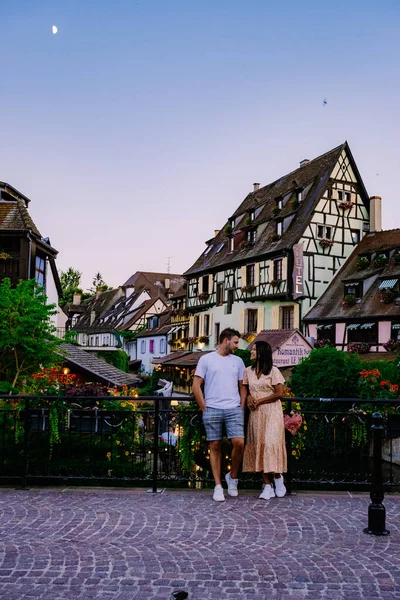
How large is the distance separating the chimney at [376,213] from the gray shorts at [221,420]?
30178 mm

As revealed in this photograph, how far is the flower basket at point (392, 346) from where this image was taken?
2703cm

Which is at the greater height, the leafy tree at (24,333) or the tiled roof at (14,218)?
the tiled roof at (14,218)

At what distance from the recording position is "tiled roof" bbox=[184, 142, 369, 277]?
34.1 metres

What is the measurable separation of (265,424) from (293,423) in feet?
1.74

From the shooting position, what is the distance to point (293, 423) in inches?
294

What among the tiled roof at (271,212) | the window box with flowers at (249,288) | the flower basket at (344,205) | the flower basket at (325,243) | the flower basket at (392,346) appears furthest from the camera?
the window box with flowers at (249,288)

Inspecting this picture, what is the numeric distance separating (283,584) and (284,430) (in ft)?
10.3

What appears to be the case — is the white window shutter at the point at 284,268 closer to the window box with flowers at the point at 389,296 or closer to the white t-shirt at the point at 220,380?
the window box with flowers at the point at 389,296

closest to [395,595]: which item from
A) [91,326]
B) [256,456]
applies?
[256,456]

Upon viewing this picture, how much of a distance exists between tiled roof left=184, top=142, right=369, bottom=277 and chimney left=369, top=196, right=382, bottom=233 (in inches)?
21.1

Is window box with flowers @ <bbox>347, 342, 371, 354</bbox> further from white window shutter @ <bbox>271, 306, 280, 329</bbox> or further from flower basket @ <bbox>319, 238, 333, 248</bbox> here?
flower basket @ <bbox>319, 238, 333, 248</bbox>

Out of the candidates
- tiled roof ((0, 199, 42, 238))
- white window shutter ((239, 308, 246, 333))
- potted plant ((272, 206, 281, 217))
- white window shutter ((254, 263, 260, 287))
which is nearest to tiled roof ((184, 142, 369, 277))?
potted plant ((272, 206, 281, 217))

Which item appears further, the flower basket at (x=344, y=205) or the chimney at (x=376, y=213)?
the chimney at (x=376, y=213)

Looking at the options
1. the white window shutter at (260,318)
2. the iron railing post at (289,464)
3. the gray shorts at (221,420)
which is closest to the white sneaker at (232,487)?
the gray shorts at (221,420)
